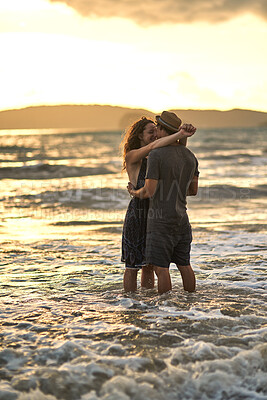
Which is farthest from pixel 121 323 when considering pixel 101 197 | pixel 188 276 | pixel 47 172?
pixel 47 172

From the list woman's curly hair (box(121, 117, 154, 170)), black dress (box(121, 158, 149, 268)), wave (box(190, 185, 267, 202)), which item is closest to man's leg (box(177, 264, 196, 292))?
black dress (box(121, 158, 149, 268))

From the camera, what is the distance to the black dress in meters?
5.13

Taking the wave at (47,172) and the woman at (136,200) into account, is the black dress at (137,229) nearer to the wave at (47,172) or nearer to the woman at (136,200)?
the woman at (136,200)

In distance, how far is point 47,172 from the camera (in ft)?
93.9

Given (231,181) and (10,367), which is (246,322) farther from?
(231,181)

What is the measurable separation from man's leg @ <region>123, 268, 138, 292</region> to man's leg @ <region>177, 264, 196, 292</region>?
543 mm

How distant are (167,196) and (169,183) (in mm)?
149

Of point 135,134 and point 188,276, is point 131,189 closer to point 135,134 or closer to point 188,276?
point 135,134

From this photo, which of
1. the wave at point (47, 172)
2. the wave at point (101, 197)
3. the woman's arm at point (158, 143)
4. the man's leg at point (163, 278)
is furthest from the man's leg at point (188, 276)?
the wave at point (47, 172)

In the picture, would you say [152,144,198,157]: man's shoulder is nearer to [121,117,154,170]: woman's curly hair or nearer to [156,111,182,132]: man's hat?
[156,111,182,132]: man's hat

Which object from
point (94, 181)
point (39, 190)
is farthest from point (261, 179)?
point (39, 190)

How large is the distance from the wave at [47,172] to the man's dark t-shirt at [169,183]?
854 inches

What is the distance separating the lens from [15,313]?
193 inches

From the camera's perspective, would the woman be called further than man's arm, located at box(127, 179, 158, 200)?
Yes
